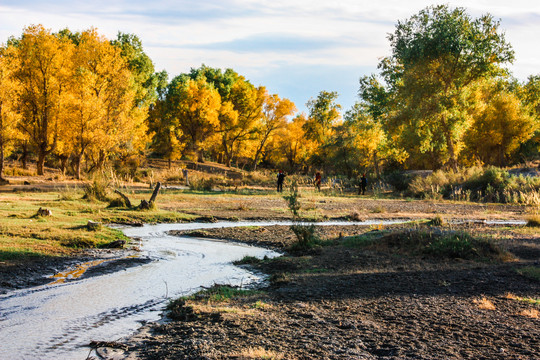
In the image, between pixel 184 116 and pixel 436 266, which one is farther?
pixel 184 116

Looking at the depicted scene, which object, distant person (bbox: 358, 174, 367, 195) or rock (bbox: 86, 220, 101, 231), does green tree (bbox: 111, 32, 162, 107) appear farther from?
rock (bbox: 86, 220, 101, 231)

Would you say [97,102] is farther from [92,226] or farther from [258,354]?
[258,354]

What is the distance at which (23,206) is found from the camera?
18484mm

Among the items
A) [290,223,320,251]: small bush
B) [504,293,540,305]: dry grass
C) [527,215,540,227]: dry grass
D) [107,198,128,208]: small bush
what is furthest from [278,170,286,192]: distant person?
[504,293,540,305]: dry grass

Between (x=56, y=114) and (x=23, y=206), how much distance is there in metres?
24.7

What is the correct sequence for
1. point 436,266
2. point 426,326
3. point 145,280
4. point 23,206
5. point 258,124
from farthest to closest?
point 258,124
point 23,206
point 436,266
point 145,280
point 426,326

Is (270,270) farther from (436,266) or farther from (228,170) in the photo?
(228,170)

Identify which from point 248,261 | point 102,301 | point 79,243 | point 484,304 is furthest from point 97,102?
point 484,304

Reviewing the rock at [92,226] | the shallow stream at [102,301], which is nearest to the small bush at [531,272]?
the shallow stream at [102,301]

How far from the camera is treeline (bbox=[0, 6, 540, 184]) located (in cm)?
3881

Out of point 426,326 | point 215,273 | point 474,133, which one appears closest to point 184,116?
point 474,133

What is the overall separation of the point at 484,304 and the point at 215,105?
54774 mm

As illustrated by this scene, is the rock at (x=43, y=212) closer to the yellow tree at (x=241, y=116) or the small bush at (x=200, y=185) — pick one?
the small bush at (x=200, y=185)

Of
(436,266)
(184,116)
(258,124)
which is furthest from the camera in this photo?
(258,124)
